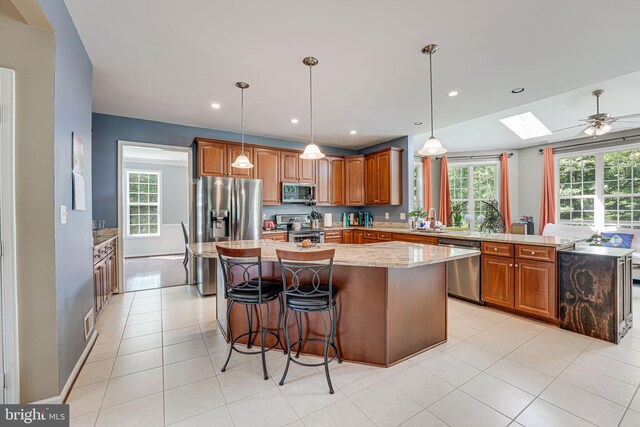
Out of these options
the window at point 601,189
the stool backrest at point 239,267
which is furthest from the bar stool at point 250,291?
the window at point 601,189

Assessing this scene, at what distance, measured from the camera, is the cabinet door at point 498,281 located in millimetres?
3281

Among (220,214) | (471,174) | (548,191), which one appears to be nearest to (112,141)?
(220,214)

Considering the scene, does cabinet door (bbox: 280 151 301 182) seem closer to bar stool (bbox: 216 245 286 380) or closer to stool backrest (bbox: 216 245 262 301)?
stool backrest (bbox: 216 245 262 301)

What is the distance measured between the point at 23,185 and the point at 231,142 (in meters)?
3.20

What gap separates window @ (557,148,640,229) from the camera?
17.0 ft

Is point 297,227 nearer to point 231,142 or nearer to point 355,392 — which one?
point 231,142

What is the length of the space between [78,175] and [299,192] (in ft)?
12.1

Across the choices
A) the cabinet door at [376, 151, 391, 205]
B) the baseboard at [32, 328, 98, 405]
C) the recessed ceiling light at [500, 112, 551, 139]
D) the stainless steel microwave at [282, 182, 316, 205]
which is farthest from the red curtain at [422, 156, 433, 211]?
the baseboard at [32, 328, 98, 405]

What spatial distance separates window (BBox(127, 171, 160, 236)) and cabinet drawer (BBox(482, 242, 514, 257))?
777 centimetres

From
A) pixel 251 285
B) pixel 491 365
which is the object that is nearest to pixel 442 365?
pixel 491 365

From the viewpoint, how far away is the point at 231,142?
15.4ft

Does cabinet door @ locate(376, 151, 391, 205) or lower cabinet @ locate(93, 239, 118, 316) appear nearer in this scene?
lower cabinet @ locate(93, 239, 118, 316)

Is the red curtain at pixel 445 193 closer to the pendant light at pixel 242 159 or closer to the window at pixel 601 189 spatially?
the window at pixel 601 189

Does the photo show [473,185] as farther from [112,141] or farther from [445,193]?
[112,141]
